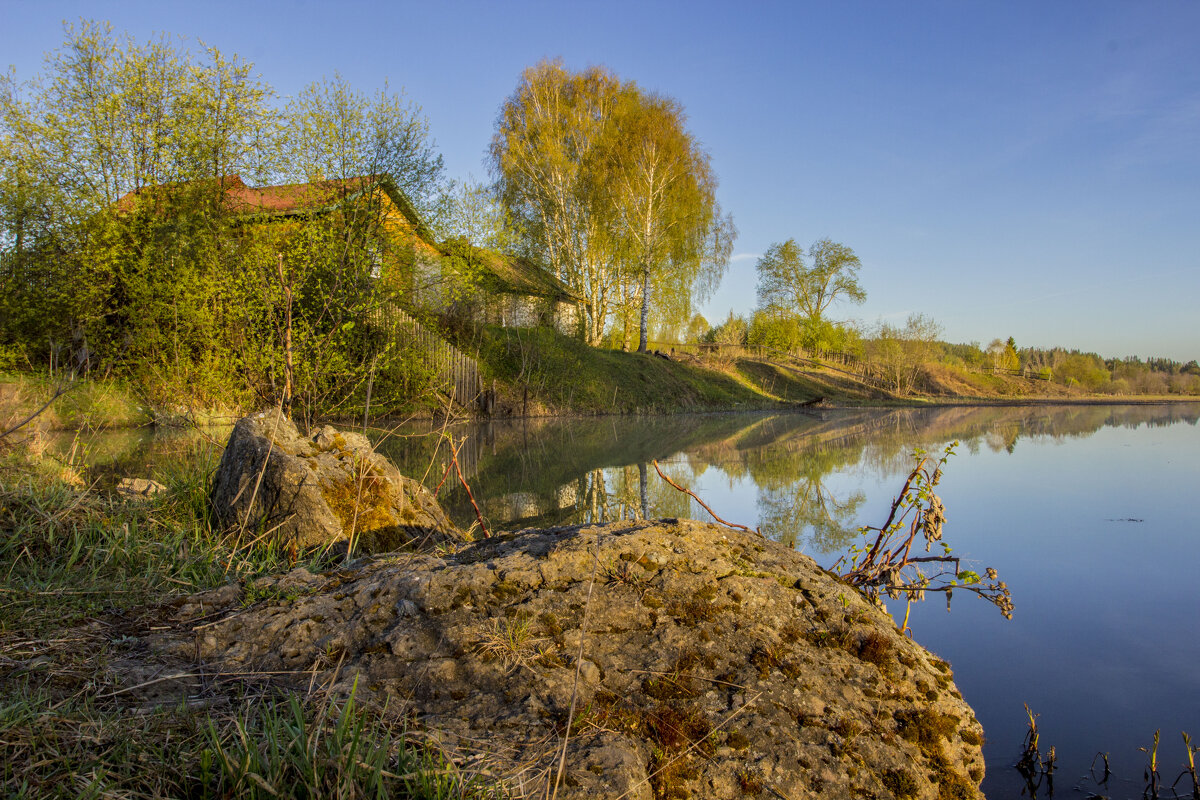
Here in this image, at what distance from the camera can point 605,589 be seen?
234 cm

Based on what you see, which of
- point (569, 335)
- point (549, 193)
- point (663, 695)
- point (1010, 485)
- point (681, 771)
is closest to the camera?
point (681, 771)

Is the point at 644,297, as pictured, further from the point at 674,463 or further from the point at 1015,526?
the point at 1015,526

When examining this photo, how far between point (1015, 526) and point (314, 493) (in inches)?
249

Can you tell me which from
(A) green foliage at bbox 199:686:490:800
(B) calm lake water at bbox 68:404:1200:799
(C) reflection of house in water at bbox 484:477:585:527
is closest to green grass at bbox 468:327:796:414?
(B) calm lake water at bbox 68:404:1200:799

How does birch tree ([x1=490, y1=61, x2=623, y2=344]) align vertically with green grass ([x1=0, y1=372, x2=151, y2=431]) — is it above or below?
above

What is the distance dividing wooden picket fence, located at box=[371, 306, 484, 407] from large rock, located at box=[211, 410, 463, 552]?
1238 centimetres

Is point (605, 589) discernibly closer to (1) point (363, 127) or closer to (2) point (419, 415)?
(1) point (363, 127)

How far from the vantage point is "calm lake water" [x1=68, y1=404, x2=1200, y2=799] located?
284 centimetres

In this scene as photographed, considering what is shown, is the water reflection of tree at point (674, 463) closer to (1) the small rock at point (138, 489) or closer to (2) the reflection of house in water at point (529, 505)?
(2) the reflection of house in water at point (529, 505)

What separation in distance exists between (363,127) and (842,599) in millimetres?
15098

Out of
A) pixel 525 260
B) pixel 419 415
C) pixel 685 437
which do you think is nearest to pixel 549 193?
pixel 525 260

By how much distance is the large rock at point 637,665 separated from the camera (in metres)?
1.71

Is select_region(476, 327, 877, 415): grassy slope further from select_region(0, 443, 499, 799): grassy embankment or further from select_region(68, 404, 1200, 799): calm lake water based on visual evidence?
select_region(0, 443, 499, 799): grassy embankment

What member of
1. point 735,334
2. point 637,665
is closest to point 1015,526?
point 637,665
